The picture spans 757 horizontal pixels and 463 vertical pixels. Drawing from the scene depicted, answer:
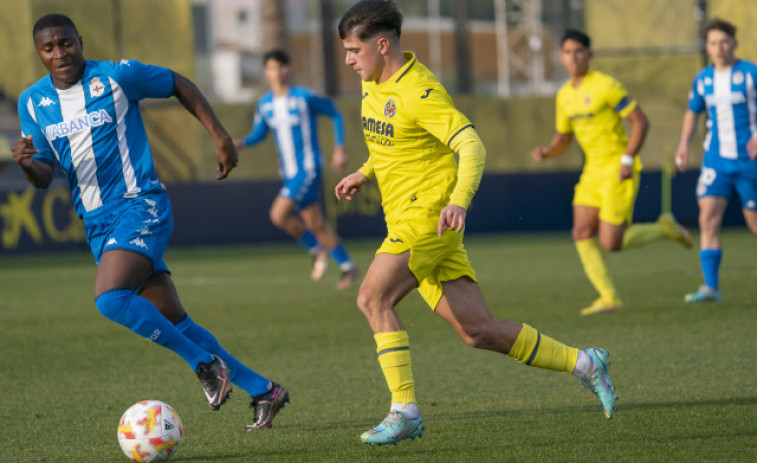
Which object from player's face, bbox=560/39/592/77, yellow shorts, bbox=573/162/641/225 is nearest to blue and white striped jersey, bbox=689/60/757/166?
yellow shorts, bbox=573/162/641/225

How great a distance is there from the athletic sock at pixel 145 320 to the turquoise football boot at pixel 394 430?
880mm

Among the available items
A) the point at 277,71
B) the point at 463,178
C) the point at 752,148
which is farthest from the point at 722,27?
the point at 463,178

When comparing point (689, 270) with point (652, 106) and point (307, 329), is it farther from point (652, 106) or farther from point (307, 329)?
point (652, 106)

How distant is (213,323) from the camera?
9922 mm

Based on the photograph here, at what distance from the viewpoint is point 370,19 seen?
16.7ft

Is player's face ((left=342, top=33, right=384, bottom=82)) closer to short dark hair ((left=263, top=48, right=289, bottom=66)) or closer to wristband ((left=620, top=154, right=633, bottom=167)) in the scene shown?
wristband ((left=620, top=154, right=633, bottom=167))

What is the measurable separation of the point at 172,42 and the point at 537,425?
1681 centimetres

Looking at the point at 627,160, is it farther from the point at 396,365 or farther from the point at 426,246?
the point at 396,365

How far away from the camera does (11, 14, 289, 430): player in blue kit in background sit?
5480mm

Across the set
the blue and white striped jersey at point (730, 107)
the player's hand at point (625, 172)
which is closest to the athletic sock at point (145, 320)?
the player's hand at point (625, 172)

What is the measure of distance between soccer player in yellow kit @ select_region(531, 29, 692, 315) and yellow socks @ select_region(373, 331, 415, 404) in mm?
4462

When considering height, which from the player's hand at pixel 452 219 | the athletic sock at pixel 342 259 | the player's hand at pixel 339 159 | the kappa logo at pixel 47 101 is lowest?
the athletic sock at pixel 342 259

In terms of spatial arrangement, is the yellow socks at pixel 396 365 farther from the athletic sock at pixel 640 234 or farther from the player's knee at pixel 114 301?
the athletic sock at pixel 640 234

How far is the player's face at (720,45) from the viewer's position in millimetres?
9625
